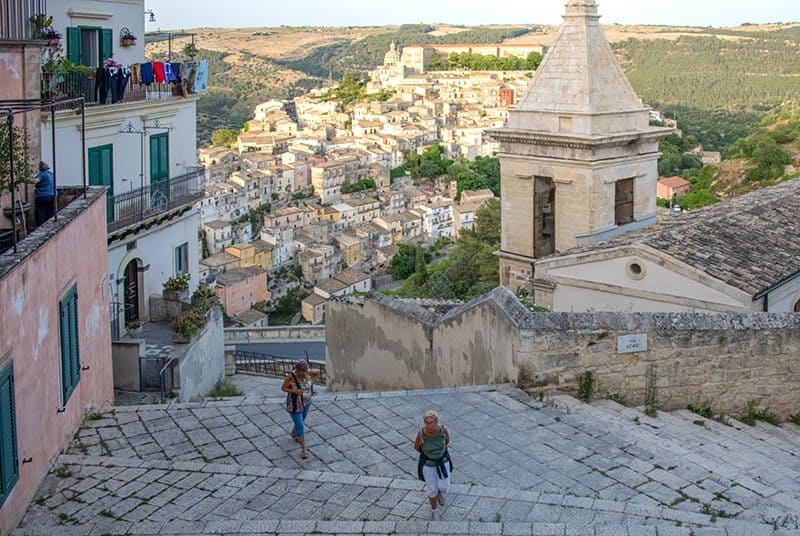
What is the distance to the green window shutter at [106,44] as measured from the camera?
58.0 feet

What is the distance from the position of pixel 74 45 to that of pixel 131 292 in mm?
4098

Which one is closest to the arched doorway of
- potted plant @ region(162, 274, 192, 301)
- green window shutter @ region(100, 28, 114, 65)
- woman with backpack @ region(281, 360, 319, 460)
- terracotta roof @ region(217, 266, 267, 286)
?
potted plant @ region(162, 274, 192, 301)

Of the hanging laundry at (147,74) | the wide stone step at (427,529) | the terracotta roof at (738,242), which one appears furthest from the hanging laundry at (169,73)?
the wide stone step at (427,529)

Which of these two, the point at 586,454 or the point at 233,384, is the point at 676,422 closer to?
the point at 586,454

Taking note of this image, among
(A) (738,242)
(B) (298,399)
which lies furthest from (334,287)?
(B) (298,399)

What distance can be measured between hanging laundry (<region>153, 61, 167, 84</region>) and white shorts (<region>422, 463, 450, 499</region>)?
41.6 ft

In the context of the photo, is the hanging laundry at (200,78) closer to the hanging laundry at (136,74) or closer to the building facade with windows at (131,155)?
the building facade with windows at (131,155)

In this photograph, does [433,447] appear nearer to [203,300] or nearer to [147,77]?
[203,300]

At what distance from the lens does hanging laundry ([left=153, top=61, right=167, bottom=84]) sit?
1791 centimetres

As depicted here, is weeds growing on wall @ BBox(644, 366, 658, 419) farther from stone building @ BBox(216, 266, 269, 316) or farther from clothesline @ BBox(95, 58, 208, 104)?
stone building @ BBox(216, 266, 269, 316)

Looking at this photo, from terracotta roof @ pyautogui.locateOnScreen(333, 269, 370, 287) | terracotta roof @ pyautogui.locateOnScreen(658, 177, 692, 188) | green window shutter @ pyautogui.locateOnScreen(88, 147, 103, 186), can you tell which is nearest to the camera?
green window shutter @ pyautogui.locateOnScreen(88, 147, 103, 186)

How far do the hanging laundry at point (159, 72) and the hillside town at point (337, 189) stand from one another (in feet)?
152

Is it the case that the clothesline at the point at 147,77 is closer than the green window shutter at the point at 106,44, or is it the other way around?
the clothesline at the point at 147,77

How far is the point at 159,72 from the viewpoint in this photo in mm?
18062
